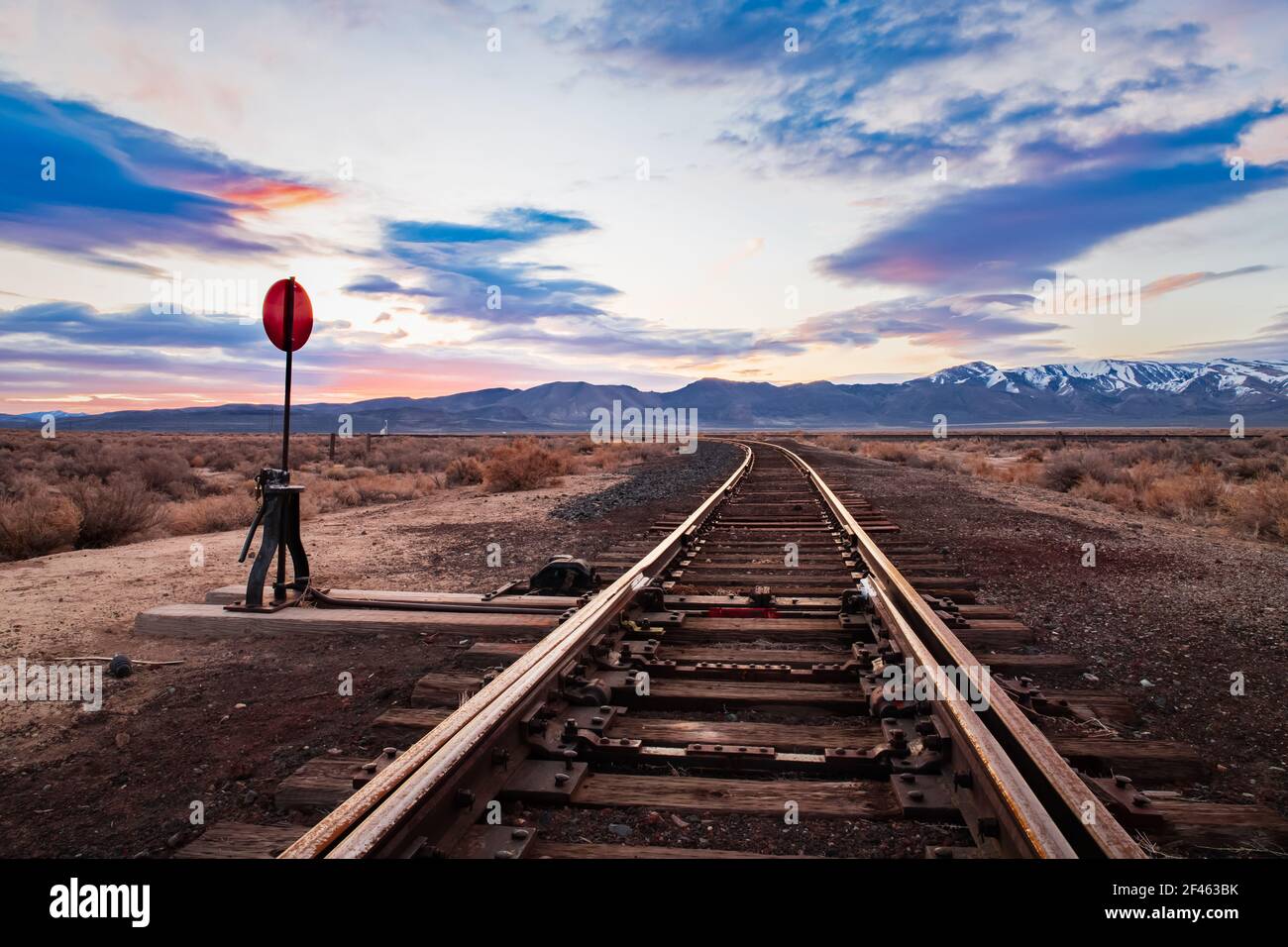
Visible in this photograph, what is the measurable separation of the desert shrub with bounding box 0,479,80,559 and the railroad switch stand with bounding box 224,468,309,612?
239 inches

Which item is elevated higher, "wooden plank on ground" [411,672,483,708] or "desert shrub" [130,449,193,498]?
"desert shrub" [130,449,193,498]

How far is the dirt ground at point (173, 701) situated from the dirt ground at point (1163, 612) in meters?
3.54

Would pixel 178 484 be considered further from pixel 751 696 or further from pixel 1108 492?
pixel 1108 492

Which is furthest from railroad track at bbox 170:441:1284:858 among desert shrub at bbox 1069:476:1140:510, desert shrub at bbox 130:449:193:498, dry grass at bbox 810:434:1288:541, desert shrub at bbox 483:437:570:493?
desert shrub at bbox 130:449:193:498

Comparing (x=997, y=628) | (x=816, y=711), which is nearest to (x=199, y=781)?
(x=816, y=711)

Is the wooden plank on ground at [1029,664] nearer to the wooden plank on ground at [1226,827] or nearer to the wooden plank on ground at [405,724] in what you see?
the wooden plank on ground at [1226,827]

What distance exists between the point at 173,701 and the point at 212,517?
936 cm

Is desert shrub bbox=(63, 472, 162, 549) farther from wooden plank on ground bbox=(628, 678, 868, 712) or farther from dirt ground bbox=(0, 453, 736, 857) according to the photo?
wooden plank on ground bbox=(628, 678, 868, 712)

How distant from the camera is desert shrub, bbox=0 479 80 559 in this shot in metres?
9.45

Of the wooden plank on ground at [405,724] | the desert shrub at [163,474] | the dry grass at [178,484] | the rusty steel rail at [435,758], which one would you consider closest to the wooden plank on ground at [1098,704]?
the rusty steel rail at [435,758]

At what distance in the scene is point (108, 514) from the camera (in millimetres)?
10984

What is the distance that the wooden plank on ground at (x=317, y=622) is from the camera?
16.4 feet

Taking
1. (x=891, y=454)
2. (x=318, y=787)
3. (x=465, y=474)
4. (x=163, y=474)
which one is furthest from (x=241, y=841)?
(x=891, y=454)
